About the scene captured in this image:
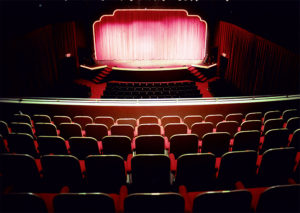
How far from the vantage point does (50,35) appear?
1040cm

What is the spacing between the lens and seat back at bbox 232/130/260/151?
10.6 ft

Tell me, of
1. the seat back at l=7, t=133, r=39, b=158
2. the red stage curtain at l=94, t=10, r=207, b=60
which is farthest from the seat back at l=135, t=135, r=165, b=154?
the red stage curtain at l=94, t=10, r=207, b=60

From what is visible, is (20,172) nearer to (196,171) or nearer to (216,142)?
(196,171)

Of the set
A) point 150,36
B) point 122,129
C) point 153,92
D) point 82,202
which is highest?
point 150,36

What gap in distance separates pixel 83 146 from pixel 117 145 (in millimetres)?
488

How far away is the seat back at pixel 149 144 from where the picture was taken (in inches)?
123

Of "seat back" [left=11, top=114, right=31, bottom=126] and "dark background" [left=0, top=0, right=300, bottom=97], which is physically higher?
"dark background" [left=0, top=0, right=300, bottom=97]

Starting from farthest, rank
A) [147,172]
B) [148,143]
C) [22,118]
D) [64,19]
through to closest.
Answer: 1. [64,19]
2. [22,118]
3. [148,143]
4. [147,172]

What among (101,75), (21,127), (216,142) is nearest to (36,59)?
(101,75)

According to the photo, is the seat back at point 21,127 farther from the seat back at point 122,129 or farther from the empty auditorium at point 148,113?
the seat back at point 122,129

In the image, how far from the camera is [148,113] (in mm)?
5008

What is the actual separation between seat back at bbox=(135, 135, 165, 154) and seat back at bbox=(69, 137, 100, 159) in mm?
613

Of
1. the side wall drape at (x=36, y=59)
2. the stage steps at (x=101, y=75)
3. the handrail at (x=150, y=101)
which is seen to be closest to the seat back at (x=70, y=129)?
the handrail at (x=150, y=101)

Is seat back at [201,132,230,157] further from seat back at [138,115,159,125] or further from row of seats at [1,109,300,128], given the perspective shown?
seat back at [138,115,159,125]
